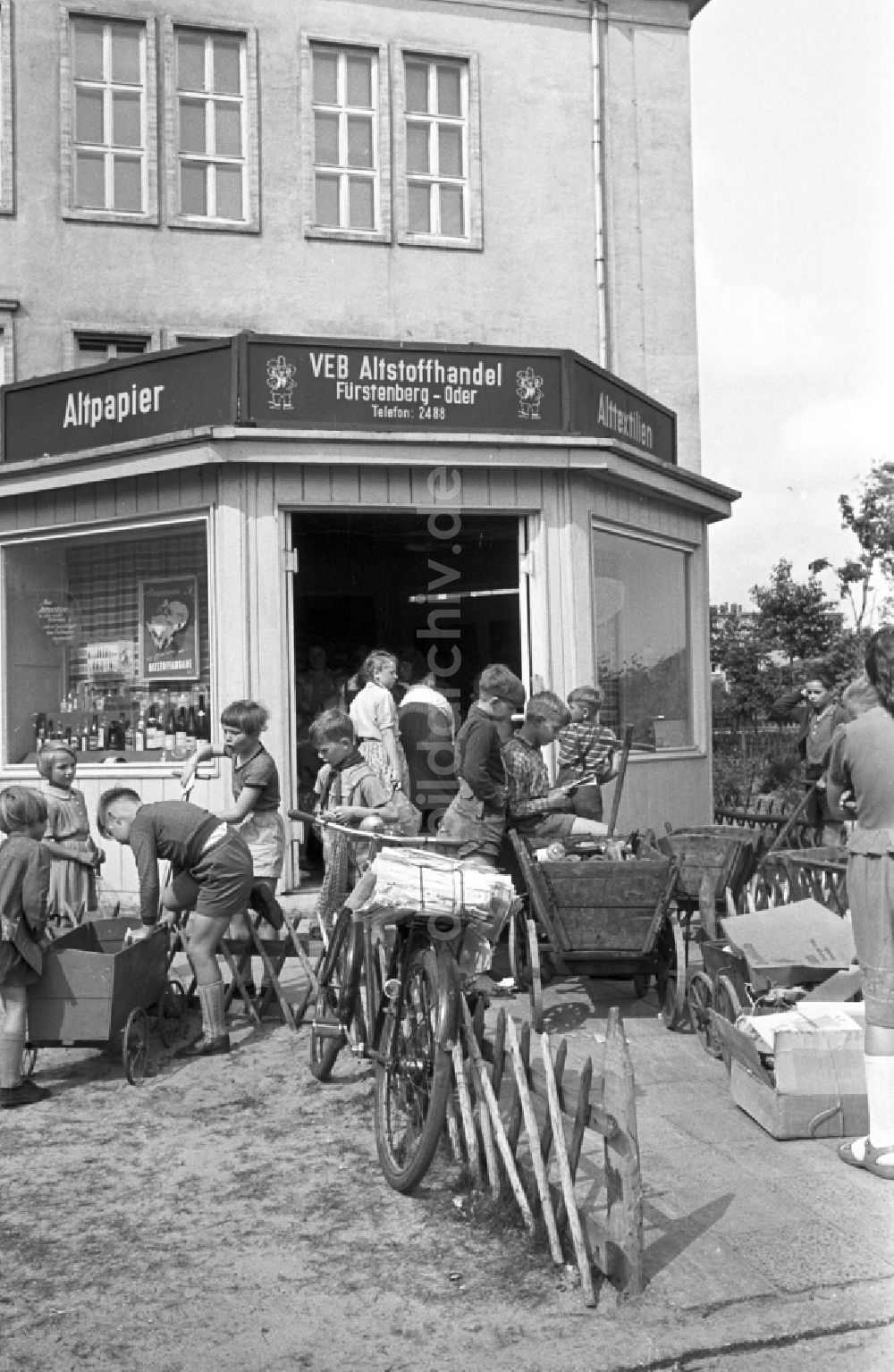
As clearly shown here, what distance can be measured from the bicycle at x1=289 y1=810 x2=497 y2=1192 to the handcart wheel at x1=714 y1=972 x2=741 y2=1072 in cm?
153

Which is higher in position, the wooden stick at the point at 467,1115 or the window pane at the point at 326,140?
the window pane at the point at 326,140

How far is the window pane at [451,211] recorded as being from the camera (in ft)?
56.2

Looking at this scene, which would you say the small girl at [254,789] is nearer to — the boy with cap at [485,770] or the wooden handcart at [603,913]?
the boy with cap at [485,770]

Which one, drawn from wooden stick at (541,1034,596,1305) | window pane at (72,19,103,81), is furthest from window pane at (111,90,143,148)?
wooden stick at (541,1034,596,1305)

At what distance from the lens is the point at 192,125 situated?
16.2 metres

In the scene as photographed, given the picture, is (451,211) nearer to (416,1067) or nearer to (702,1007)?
(702,1007)

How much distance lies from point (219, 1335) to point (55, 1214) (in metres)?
1.18

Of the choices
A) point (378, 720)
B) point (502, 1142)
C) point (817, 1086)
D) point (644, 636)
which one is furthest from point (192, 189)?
point (502, 1142)

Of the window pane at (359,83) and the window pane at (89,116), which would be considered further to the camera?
the window pane at (359,83)

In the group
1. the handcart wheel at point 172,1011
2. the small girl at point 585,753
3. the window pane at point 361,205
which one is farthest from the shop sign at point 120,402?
the window pane at point 361,205

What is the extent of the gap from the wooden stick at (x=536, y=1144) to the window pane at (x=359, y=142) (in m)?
14.5

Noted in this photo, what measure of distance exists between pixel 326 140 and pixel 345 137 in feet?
0.77

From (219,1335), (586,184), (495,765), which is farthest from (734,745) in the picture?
(219,1335)

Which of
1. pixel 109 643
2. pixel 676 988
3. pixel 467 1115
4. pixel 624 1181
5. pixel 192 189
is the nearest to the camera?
pixel 624 1181
